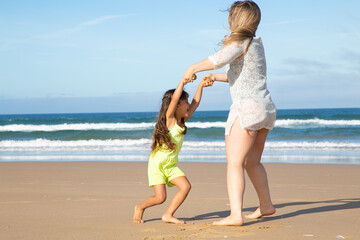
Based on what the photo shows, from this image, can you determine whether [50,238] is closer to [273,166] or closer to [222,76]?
[222,76]

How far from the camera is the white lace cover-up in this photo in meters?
3.36

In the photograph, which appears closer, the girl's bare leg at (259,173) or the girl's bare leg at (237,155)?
the girl's bare leg at (237,155)

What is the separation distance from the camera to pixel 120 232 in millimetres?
3457

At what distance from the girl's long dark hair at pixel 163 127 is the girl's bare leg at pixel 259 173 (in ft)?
2.26

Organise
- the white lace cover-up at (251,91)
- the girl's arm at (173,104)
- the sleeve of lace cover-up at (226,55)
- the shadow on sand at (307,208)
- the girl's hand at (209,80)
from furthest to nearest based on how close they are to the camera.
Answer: the shadow on sand at (307,208) < the girl's hand at (209,80) < the girl's arm at (173,104) < the white lace cover-up at (251,91) < the sleeve of lace cover-up at (226,55)

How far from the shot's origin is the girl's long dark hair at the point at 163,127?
12.8 ft

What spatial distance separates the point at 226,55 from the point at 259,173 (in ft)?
3.80

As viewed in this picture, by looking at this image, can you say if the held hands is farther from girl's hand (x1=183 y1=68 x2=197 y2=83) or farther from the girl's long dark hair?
the girl's long dark hair

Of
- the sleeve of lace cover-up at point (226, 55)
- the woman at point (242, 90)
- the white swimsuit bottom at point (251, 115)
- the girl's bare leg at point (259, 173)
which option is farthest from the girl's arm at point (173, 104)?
the girl's bare leg at point (259, 173)

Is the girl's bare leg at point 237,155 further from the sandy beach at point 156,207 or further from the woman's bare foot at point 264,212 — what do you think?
the woman's bare foot at point 264,212

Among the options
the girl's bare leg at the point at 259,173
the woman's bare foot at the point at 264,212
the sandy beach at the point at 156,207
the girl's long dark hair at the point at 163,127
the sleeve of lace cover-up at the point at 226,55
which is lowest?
the sandy beach at the point at 156,207

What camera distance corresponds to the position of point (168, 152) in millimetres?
3920

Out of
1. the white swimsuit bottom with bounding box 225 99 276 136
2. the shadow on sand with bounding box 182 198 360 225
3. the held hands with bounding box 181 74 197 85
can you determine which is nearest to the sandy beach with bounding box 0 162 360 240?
the shadow on sand with bounding box 182 198 360 225

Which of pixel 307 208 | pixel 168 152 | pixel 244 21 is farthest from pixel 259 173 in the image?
pixel 244 21
